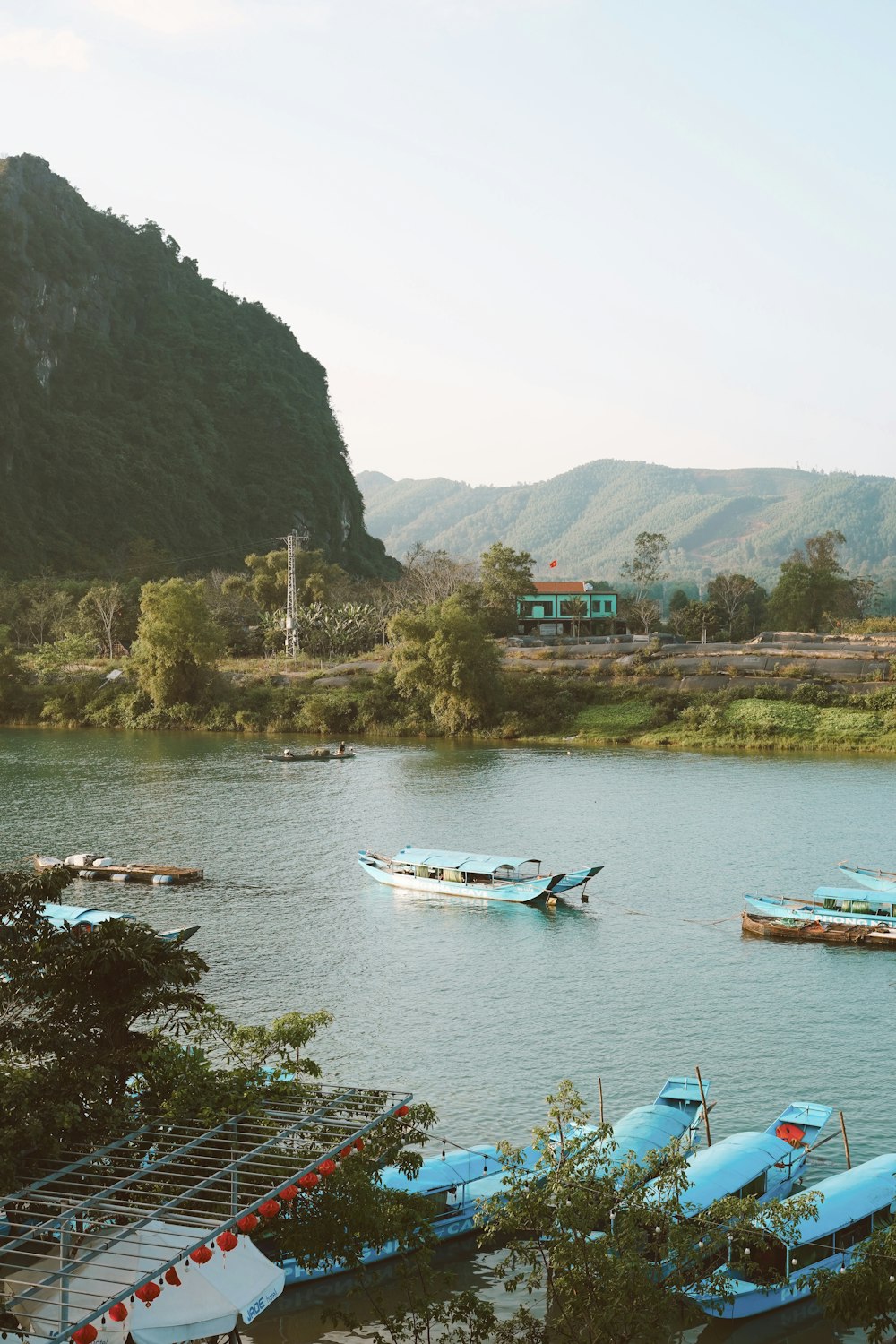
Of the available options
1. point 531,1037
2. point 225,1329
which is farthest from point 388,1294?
point 531,1037

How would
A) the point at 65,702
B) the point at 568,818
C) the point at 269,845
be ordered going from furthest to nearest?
1. the point at 65,702
2. the point at 568,818
3. the point at 269,845

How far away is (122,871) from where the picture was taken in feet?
140

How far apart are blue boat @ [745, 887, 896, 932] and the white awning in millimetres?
24478

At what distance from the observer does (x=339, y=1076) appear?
981 inches

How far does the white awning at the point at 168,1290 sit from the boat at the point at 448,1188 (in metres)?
4.09

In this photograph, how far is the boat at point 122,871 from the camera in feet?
137

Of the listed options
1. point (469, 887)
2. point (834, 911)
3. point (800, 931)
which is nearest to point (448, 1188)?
point (800, 931)

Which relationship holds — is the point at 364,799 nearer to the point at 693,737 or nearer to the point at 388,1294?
the point at 693,737

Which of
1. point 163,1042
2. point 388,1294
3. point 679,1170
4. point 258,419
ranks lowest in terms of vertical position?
point 388,1294

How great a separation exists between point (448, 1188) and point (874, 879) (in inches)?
935

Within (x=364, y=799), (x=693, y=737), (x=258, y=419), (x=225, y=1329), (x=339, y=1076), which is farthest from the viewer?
(x=258, y=419)

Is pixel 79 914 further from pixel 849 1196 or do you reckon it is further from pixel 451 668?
pixel 451 668

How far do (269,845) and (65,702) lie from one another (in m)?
46.4

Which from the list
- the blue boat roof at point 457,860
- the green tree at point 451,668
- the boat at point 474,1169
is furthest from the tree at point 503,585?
the boat at point 474,1169
